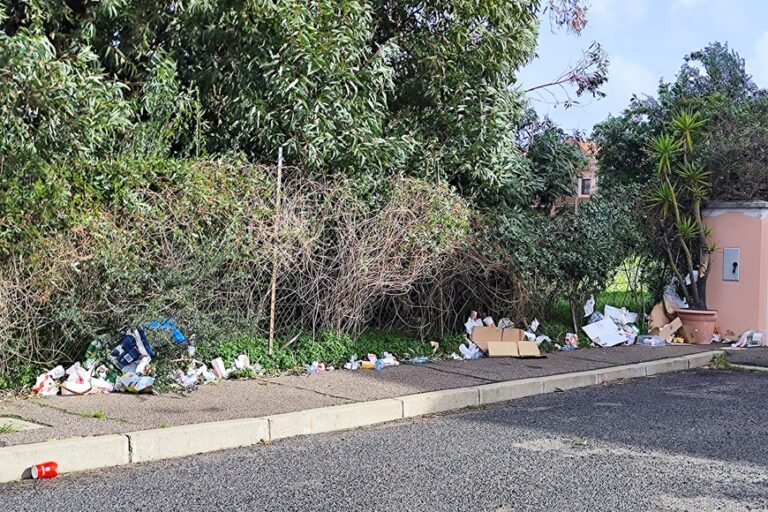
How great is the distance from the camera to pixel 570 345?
1258 centimetres

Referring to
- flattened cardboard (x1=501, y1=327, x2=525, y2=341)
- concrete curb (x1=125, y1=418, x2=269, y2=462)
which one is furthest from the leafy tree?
concrete curb (x1=125, y1=418, x2=269, y2=462)

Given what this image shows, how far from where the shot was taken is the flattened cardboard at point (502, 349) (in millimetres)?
→ 11336

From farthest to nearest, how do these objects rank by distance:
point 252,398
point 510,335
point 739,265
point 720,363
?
1. point 739,265
2. point 720,363
3. point 510,335
4. point 252,398

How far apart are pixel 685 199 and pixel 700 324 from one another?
2174 mm

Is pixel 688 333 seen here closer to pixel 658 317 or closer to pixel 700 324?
pixel 700 324

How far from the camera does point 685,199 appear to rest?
1471 cm

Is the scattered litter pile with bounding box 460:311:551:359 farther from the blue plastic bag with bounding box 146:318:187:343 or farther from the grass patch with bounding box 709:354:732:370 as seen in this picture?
the blue plastic bag with bounding box 146:318:187:343

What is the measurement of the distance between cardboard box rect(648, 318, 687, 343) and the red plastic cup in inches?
416

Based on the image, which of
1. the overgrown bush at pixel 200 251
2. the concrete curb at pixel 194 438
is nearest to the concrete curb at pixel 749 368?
the overgrown bush at pixel 200 251

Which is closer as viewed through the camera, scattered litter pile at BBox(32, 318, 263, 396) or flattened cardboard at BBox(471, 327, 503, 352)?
scattered litter pile at BBox(32, 318, 263, 396)

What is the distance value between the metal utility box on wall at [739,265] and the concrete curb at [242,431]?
19.0ft

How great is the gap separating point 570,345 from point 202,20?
22.2 feet

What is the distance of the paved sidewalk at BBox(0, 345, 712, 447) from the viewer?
21.5 feet

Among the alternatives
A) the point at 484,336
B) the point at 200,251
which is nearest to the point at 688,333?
the point at 484,336
